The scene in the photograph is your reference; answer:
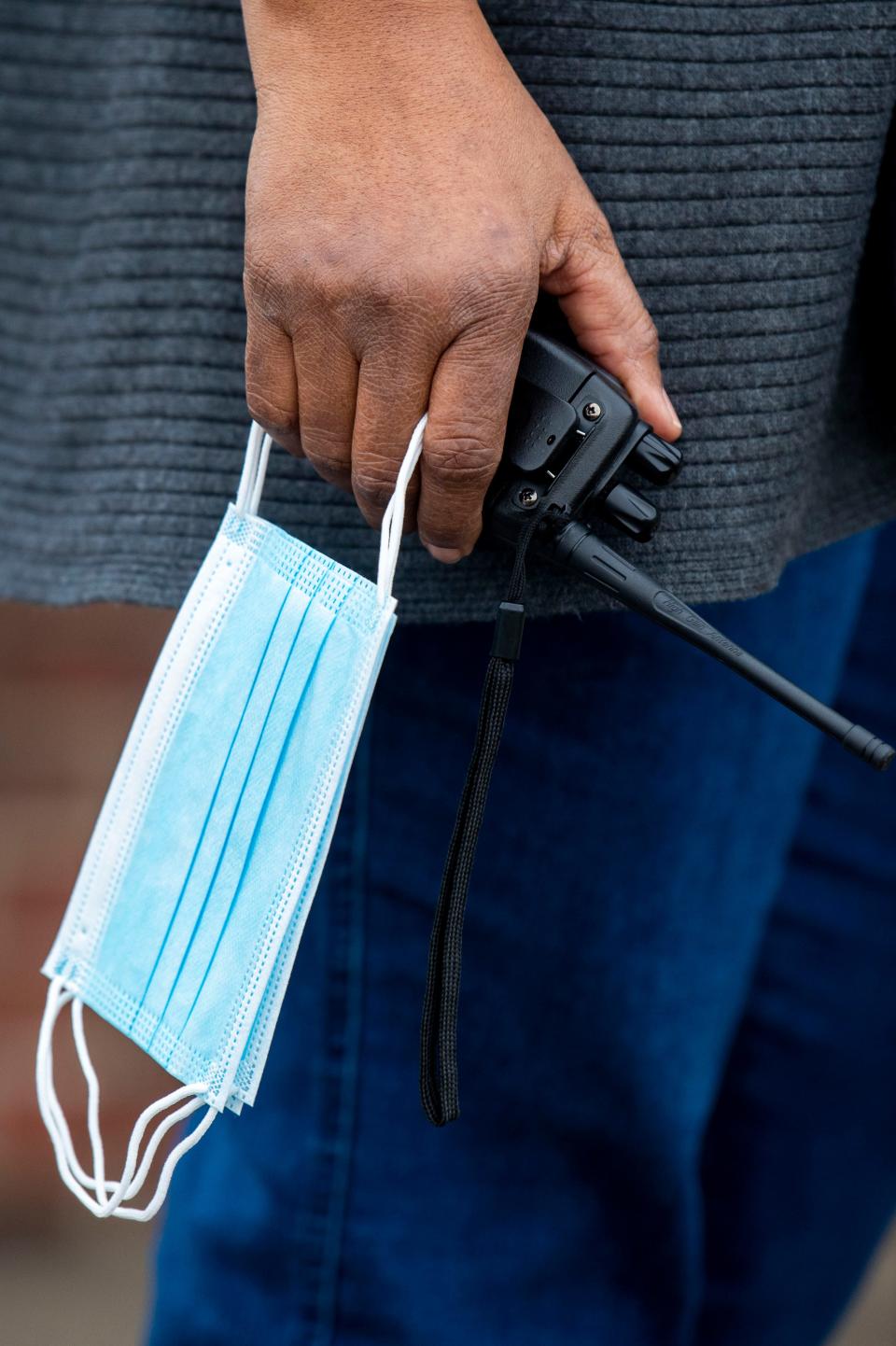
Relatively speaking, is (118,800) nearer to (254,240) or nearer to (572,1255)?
(254,240)

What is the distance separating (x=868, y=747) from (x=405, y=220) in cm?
30

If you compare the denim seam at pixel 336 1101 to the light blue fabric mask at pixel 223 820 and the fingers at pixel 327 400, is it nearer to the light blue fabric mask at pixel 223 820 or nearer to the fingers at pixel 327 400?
the light blue fabric mask at pixel 223 820

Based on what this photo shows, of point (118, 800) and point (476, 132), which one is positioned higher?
A: point (476, 132)

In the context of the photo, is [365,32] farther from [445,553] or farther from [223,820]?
[223,820]

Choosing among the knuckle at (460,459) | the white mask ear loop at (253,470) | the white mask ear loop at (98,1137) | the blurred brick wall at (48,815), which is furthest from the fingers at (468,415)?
the blurred brick wall at (48,815)

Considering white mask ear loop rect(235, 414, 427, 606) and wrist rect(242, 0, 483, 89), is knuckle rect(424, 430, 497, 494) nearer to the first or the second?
white mask ear loop rect(235, 414, 427, 606)

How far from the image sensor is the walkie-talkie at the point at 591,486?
2.02 ft

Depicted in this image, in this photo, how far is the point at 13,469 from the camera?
2.83 feet

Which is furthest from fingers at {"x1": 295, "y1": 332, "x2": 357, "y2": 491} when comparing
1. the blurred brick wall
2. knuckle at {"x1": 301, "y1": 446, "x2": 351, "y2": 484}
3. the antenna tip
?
the blurred brick wall

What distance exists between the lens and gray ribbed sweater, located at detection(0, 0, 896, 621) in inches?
25.5

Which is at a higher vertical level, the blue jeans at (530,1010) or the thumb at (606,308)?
the thumb at (606,308)

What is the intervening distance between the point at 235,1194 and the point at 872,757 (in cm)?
51

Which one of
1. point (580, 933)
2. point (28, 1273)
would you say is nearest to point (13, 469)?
point (580, 933)

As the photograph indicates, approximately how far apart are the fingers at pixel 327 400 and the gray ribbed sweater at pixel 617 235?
0.30 ft
